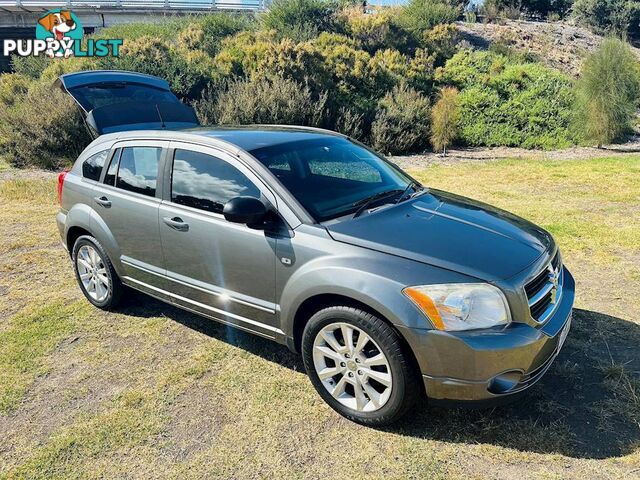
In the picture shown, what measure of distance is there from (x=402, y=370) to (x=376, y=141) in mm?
12024

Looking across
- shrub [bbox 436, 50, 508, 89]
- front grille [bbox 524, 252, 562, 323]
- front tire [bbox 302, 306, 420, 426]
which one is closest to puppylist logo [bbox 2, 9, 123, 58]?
shrub [bbox 436, 50, 508, 89]

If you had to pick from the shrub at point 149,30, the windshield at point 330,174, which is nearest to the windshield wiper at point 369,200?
the windshield at point 330,174

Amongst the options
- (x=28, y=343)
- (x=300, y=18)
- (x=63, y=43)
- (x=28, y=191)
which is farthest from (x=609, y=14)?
(x=28, y=343)

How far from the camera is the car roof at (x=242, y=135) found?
372 centimetres

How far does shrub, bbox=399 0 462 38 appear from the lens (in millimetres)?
21438

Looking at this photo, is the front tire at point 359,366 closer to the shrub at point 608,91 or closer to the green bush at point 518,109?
the shrub at point 608,91

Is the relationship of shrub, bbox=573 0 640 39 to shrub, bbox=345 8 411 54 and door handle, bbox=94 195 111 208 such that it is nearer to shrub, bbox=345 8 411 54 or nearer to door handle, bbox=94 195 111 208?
shrub, bbox=345 8 411 54

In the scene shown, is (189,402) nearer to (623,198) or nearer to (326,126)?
(623,198)

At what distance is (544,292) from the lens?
3.00 metres

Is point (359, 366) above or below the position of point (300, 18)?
below

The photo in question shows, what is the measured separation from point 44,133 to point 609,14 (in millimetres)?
36938

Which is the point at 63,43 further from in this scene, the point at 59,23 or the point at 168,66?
the point at 168,66

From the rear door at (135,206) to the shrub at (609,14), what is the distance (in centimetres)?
3715

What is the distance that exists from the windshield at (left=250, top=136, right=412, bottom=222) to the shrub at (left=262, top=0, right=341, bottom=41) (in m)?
17.1
